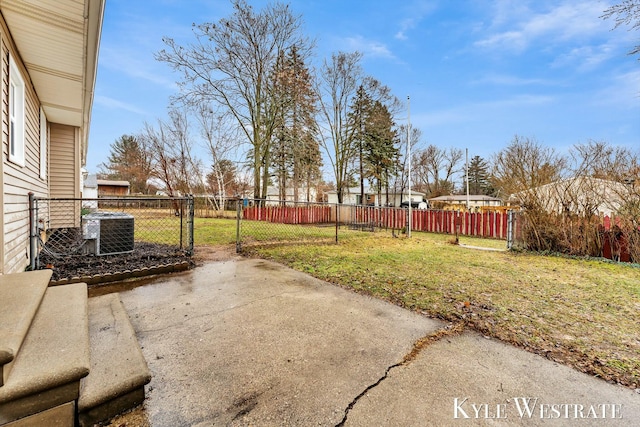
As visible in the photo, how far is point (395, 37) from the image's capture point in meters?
13.0

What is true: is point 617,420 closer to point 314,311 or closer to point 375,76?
point 314,311

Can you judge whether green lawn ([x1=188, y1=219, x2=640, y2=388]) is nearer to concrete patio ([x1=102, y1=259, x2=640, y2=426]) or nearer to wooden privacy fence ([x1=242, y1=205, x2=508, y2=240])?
concrete patio ([x1=102, y1=259, x2=640, y2=426])

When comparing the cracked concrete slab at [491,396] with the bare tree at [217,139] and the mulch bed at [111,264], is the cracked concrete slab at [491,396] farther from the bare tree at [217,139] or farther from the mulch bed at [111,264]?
the bare tree at [217,139]

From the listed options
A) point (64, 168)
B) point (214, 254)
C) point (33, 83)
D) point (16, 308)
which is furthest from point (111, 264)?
point (64, 168)

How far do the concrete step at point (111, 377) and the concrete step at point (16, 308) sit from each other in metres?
0.36

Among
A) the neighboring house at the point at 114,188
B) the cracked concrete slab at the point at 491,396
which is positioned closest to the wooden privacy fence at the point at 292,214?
the cracked concrete slab at the point at 491,396

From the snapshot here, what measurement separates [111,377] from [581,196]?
849 centimetres

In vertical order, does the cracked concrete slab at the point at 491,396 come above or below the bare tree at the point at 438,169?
below

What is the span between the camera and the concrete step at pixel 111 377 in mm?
1369

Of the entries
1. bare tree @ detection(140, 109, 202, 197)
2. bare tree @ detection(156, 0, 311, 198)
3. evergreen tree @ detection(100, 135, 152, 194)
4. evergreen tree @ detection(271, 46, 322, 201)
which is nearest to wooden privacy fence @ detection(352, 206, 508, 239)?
evergreen tree @ detection(271, 46, 322, 201)

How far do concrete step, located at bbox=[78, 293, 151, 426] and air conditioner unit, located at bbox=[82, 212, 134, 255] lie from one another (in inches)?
144

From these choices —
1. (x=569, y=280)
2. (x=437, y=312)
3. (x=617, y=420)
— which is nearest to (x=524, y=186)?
(x=569, y=280)

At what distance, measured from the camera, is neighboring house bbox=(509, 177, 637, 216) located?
5621mm

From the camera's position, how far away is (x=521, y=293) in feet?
11.6
